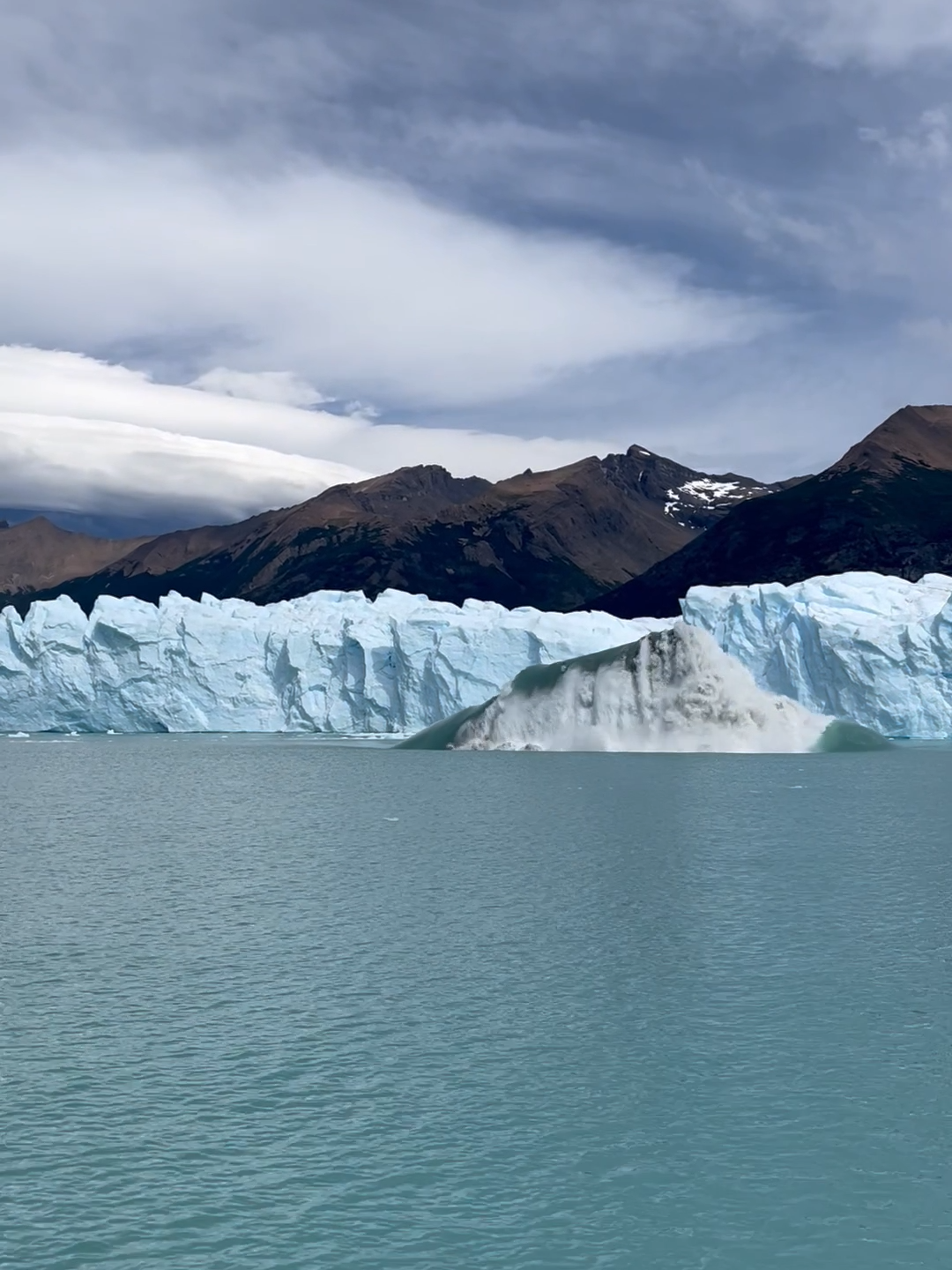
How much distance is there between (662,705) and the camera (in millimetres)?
53000

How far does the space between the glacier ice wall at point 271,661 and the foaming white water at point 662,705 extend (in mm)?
17108

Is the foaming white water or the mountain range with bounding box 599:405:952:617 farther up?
the mountain range with bounding box 599:405:952:617

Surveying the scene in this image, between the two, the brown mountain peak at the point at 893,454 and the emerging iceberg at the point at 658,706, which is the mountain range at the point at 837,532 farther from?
the emerging iceberg at the point at 658,706

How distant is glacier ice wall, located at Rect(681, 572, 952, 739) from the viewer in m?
62.6

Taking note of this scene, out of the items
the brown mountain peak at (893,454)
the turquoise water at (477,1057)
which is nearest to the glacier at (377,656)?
the turquoise water at (477,1057)

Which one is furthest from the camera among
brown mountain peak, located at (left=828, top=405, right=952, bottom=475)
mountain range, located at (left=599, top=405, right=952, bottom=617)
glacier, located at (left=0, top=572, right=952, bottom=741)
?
brown mountain peak, located at (left=828, top=405, right=952, bottom=475)

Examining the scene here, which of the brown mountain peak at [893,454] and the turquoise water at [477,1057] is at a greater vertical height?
the brown mountain peak at [893,454]

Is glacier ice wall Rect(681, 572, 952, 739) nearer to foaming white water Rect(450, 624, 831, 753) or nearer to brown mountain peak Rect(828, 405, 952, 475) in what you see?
foaming white water Rect(450, 624, 831, 753)

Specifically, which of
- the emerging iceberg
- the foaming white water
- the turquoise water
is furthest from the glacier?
the turquoise water

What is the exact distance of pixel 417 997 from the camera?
1489 centimetres

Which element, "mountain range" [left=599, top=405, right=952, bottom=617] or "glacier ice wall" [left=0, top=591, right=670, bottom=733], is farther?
"mountain range" [left=599, top=405, right=952, bottom=617]

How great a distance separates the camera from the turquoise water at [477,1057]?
9000mm

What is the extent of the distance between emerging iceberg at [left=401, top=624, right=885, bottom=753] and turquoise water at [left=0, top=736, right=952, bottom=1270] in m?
24.0

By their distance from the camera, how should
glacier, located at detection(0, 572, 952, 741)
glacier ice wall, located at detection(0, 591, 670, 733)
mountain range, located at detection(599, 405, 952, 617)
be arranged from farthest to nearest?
mountain range, located at detection(599, 405, 952, 617), glacier ice wall, located at detection(0, 591, 670, 733), glacier, located at detection(0, 572, 952, 741)
